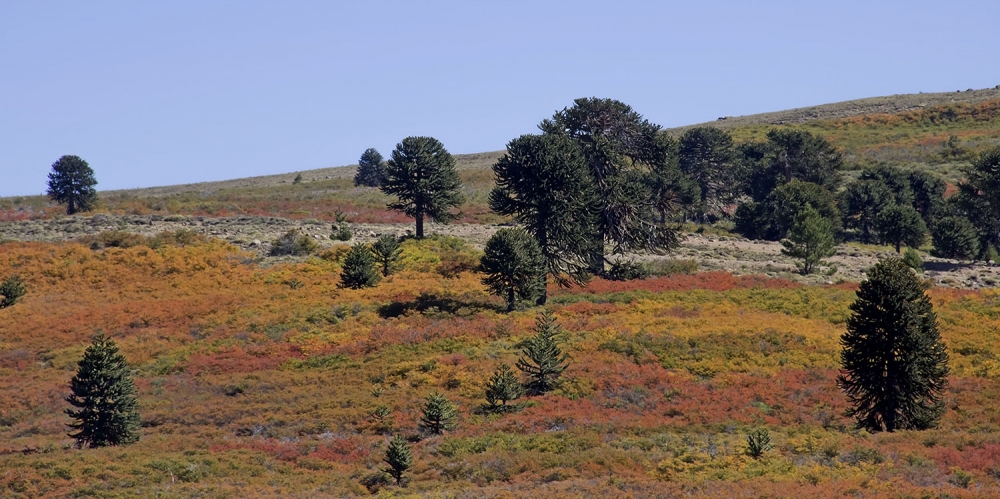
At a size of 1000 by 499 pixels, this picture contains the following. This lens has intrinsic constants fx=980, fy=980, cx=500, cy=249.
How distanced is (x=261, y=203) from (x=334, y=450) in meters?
62.9

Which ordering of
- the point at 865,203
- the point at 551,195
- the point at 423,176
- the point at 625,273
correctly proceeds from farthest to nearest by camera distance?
1. the point at 865,203
2. the point at 423,176
3. the point at 625,273
4. the point at 551,195

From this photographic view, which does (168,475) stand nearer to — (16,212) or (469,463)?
(469,463)

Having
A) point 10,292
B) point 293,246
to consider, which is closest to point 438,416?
point 293,246

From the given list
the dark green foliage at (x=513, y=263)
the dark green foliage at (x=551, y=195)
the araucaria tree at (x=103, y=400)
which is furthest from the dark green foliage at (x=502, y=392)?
the dark green foliage at (x=551, y=195)

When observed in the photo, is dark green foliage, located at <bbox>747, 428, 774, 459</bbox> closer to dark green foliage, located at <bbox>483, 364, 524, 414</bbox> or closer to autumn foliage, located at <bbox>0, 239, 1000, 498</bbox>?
autumn foliage, located at <bbox>0, 239, 1000, 498</bbox>

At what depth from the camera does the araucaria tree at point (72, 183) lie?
87.4 m

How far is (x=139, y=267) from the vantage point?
66.5m

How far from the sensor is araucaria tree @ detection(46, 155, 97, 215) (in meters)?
87.4

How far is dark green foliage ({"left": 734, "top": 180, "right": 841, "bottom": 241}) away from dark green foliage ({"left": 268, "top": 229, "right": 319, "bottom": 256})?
125ft

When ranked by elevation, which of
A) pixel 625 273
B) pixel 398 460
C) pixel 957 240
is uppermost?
pixel 957 240

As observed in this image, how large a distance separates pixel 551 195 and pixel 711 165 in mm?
50311

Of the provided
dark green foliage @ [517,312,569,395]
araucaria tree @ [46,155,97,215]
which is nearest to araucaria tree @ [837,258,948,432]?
dark green foliage @ [517,312,569,395]

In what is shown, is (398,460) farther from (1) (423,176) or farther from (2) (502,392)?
(1) (423,176)

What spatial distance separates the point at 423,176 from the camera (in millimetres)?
69438
